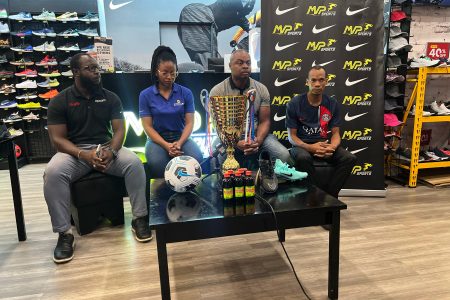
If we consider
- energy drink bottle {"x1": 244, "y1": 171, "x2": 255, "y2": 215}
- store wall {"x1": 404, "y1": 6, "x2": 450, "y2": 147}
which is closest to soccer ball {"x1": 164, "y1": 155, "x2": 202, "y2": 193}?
energy drink bottle {"x1": 244, "y1": 171, "x2": 255, "y2": 215}

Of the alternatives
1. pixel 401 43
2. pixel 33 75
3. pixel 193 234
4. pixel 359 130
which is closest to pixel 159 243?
pixel 193 234

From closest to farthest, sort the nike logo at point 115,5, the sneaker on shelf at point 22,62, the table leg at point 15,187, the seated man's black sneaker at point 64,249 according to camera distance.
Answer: the seated man's black sneaker at point 64,249 < the table leg at point 15,187 < the sneaker on shelf at point 22,62 < the nike logo at point 115,5

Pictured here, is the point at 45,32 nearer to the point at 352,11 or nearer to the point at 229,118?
the point at 352,11

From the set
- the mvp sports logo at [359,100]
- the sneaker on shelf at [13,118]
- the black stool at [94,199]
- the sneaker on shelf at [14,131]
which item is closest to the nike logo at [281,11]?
the mvp sports logo at [359,100]

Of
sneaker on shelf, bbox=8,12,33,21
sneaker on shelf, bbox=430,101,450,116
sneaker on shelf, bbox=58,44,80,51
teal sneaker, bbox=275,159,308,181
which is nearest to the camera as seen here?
teal sneaker, bbox=275,159,308,181

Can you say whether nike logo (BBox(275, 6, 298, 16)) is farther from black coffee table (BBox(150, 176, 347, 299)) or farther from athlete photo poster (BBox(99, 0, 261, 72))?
athlete photo poster (BBox(99, 0, 261, 72))

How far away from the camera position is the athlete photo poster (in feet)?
18.4

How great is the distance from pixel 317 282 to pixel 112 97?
1.92 meters

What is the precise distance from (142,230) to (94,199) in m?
0.43

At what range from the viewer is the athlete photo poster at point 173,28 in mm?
5605

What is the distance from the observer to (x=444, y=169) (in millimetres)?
3869

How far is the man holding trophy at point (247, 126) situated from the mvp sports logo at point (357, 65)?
0.91 m

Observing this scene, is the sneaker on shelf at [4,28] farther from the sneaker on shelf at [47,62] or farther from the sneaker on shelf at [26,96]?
the sneaker on shelf at [26,96]

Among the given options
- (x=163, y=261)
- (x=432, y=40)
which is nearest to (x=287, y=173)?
(x=163, y=261)
